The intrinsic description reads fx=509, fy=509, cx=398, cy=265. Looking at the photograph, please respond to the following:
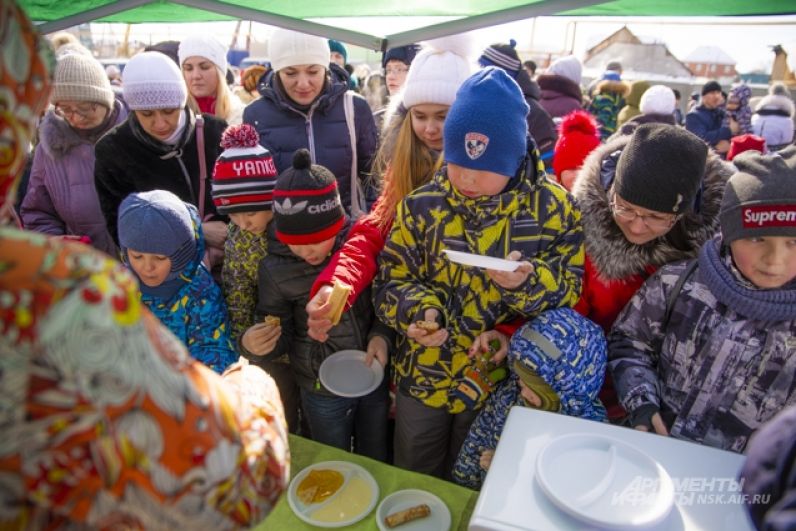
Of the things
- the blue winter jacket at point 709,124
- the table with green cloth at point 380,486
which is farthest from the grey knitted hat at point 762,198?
the blue winter jacket at point 709,124

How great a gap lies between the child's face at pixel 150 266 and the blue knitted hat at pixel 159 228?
0.8 inches

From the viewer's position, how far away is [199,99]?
135 inches

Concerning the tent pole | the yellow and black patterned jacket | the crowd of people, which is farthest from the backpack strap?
the tent pole

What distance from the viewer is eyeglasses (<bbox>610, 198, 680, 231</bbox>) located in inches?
59.7

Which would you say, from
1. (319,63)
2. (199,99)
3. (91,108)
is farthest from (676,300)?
(199,99)

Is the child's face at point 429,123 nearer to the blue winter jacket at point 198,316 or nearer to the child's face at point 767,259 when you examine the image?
the blue winter jacket at point 198,316

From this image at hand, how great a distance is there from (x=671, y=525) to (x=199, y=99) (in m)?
3.50

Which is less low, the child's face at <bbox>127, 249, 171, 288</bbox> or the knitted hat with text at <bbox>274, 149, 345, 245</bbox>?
the knitted hat with text at <bbox>274, 149, 345, 245</bbox>

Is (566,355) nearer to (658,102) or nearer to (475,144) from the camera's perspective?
(475,144)

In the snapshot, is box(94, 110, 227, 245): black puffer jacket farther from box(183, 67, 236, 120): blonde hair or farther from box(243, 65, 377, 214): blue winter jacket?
box(183, 67, 236, 120): blonde hair

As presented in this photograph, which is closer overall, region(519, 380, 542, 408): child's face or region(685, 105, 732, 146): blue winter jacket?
region(519, 380, 542, 408): child's face

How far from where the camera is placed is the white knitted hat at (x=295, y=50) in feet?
7.98

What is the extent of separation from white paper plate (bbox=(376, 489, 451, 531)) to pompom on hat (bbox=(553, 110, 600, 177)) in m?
1.68

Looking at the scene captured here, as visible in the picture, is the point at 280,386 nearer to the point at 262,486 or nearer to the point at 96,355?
the point at 262,486
